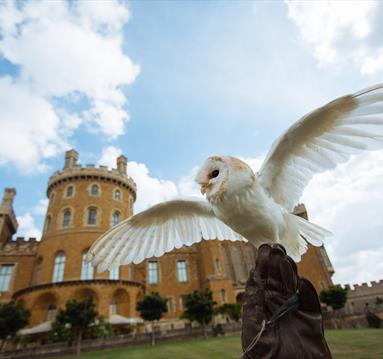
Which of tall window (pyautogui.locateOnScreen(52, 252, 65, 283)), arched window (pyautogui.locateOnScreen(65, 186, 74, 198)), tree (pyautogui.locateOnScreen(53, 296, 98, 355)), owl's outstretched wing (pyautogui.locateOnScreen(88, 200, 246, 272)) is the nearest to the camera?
owl's outstretched wing (pyautogui.locateOnScreen(88, 200, 246, 272))

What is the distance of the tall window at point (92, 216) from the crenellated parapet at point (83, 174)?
3262 millimetres

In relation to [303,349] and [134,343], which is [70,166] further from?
[303,349]

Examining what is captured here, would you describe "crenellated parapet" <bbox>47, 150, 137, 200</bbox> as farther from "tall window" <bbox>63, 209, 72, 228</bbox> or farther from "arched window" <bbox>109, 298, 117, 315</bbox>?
"arched window" <bbox>109, 298, 117, 315</bbox>

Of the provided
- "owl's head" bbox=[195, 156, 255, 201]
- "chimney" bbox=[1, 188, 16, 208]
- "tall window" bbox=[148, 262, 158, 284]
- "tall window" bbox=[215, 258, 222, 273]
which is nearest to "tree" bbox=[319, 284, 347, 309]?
"tall window" bbox=[215, 258, 222, 273]

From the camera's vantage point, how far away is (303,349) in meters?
2.10

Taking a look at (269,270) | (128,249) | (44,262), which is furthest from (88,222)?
(269,270)

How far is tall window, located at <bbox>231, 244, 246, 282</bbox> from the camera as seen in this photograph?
1087 inches

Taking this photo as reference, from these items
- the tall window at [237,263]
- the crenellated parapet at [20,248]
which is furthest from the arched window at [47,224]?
the tall window at [237,263]

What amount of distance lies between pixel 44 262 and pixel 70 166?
32.2 feet

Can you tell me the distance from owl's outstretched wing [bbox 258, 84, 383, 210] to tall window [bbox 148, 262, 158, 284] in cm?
2497

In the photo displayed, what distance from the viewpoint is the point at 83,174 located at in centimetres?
2652

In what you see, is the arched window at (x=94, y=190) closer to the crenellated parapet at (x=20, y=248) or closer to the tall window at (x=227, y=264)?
the crenellated parapet at (x=20, y=248)

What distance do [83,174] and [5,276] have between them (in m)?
10.7

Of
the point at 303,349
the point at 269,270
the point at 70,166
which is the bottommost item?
the point at 303,349
